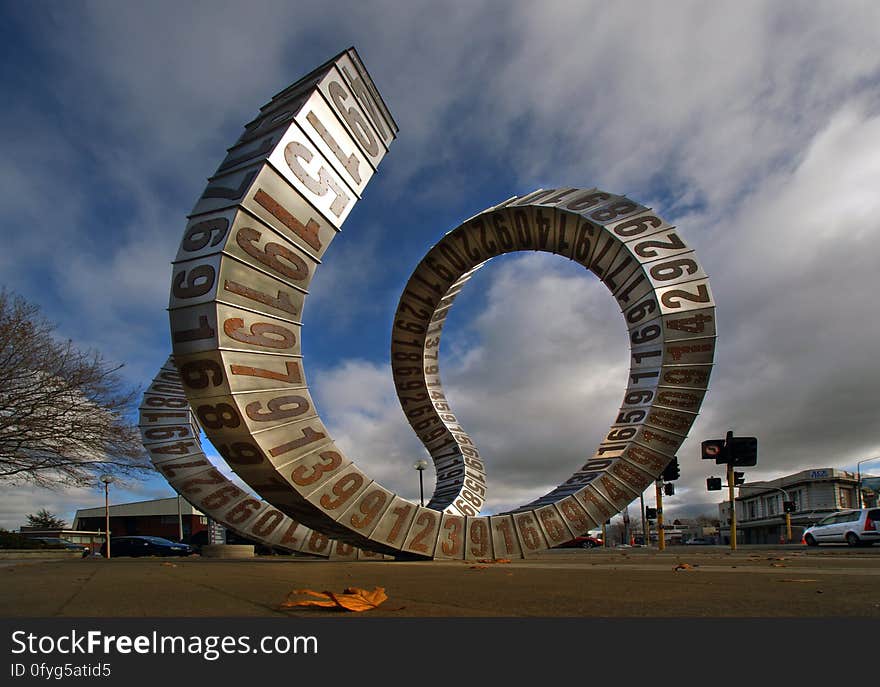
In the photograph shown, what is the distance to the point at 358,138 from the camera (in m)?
11.8

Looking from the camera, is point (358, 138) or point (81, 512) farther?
point (81, 512)

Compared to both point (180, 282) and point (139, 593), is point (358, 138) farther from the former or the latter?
point (139, 593)

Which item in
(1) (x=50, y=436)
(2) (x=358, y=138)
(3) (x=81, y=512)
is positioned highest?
Answer: (2) (x=358, y=138)

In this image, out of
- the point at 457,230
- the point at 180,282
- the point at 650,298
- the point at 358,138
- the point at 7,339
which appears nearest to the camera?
the point at 180,282

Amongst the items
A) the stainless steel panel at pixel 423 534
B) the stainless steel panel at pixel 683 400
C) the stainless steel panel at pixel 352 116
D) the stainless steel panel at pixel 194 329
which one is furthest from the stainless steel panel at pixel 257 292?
the stainless steel panel at pixel 683 400

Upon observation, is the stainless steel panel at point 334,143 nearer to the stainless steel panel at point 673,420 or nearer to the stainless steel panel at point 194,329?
the stainless steel panel at point 194,329

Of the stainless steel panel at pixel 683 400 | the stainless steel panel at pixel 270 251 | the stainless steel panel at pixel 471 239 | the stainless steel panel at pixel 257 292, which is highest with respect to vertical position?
the stainless steel panel at pixel 471 239

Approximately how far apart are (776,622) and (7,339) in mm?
25952

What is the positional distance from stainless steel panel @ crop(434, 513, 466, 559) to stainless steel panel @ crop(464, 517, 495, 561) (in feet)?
0.36

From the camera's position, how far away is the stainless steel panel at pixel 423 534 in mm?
12352

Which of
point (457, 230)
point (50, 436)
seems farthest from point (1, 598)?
point (50, 436)

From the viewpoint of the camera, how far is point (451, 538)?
12922 millimetres

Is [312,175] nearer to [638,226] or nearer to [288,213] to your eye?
[288,213]

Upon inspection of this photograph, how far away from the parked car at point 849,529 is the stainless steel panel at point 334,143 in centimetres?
2213
